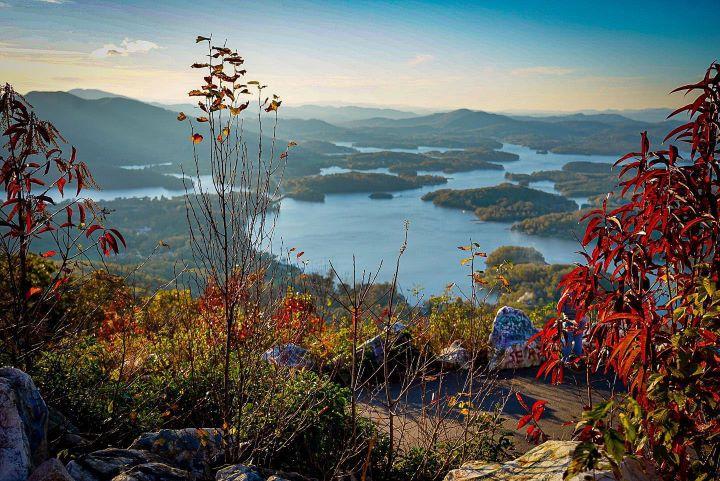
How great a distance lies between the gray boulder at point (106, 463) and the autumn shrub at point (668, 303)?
1910mm

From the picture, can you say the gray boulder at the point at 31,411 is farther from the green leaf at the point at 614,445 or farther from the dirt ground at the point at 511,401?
the dirt ground at the point at 511,401

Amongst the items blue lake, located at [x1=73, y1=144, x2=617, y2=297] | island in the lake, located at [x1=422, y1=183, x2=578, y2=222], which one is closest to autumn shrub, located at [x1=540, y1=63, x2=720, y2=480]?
blue lake, located at [x1=73, y1=144, x2=617, y2=297]

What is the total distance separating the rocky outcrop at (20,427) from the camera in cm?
195

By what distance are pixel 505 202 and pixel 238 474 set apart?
63.6 m

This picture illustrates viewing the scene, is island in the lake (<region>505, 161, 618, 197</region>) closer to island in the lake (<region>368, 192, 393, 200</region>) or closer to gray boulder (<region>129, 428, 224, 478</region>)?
island in the lake (<region>368, 192, 393, 200</region>)

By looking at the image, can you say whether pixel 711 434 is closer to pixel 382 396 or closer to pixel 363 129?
pixel 382 396

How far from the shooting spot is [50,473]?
6.13 feet

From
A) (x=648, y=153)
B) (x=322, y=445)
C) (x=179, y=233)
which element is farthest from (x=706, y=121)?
(x=179, y=233)

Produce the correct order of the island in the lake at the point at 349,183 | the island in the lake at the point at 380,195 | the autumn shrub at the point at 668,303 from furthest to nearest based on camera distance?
the island in the lake at the point at 380,195 → the island in the lake at the point at 349,183 → the autumn shrub at the point at 668,303

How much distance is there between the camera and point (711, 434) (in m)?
1.67

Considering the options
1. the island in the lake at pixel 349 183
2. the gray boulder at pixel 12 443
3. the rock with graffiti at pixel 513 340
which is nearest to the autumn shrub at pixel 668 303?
the gray boulder at pixel 12 443

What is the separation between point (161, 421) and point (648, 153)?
3.11 metres

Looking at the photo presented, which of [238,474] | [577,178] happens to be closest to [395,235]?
[577,178]

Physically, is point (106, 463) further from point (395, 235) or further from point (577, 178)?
point (577, 178)
